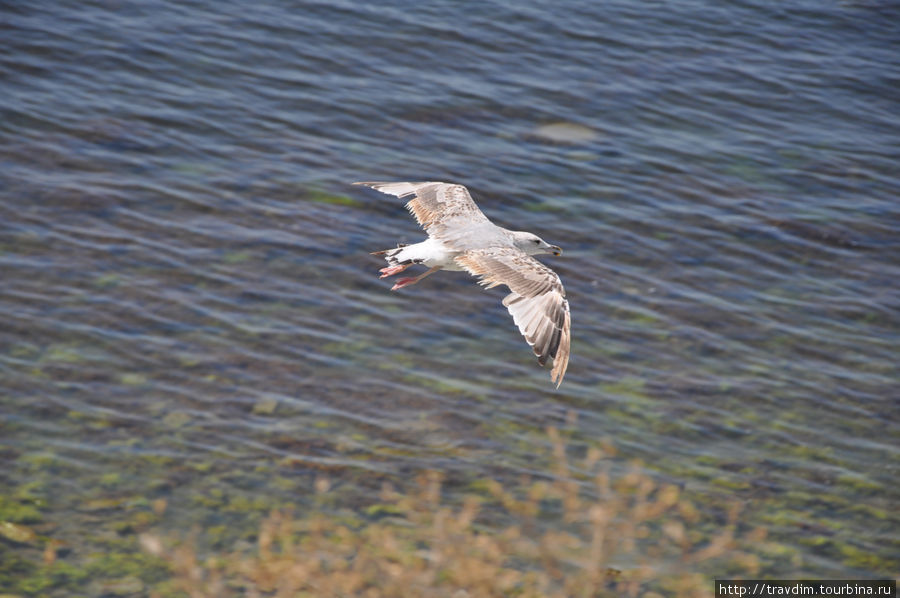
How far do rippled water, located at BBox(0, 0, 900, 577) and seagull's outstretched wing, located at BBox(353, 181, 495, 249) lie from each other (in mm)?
2643

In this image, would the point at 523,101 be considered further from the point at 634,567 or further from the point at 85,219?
the point at 634,567

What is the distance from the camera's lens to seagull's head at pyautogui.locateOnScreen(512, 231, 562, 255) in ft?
30.1

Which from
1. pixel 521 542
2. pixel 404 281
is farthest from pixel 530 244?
pixel 521 542

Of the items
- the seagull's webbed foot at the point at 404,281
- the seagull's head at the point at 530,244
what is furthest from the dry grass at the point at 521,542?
the seagull's head at the point at 530,244

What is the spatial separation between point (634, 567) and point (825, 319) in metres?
5.74

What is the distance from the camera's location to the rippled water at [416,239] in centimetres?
1091

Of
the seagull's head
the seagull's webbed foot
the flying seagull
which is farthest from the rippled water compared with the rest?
the flying seagull

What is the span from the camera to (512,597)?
9.20 m

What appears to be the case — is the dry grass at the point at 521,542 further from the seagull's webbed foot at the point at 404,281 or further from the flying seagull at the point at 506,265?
the seagull's webbed foot at the point at 404,281

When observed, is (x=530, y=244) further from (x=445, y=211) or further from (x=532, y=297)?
(x=532, y=297)

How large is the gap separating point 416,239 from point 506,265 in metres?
6.24

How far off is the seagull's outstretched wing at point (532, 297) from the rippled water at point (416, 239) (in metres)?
3.16

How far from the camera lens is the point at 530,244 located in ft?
30.4

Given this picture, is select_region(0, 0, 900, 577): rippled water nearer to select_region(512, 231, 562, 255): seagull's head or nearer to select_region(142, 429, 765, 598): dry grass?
select_region(142, 429, 765, 598): dry grass
